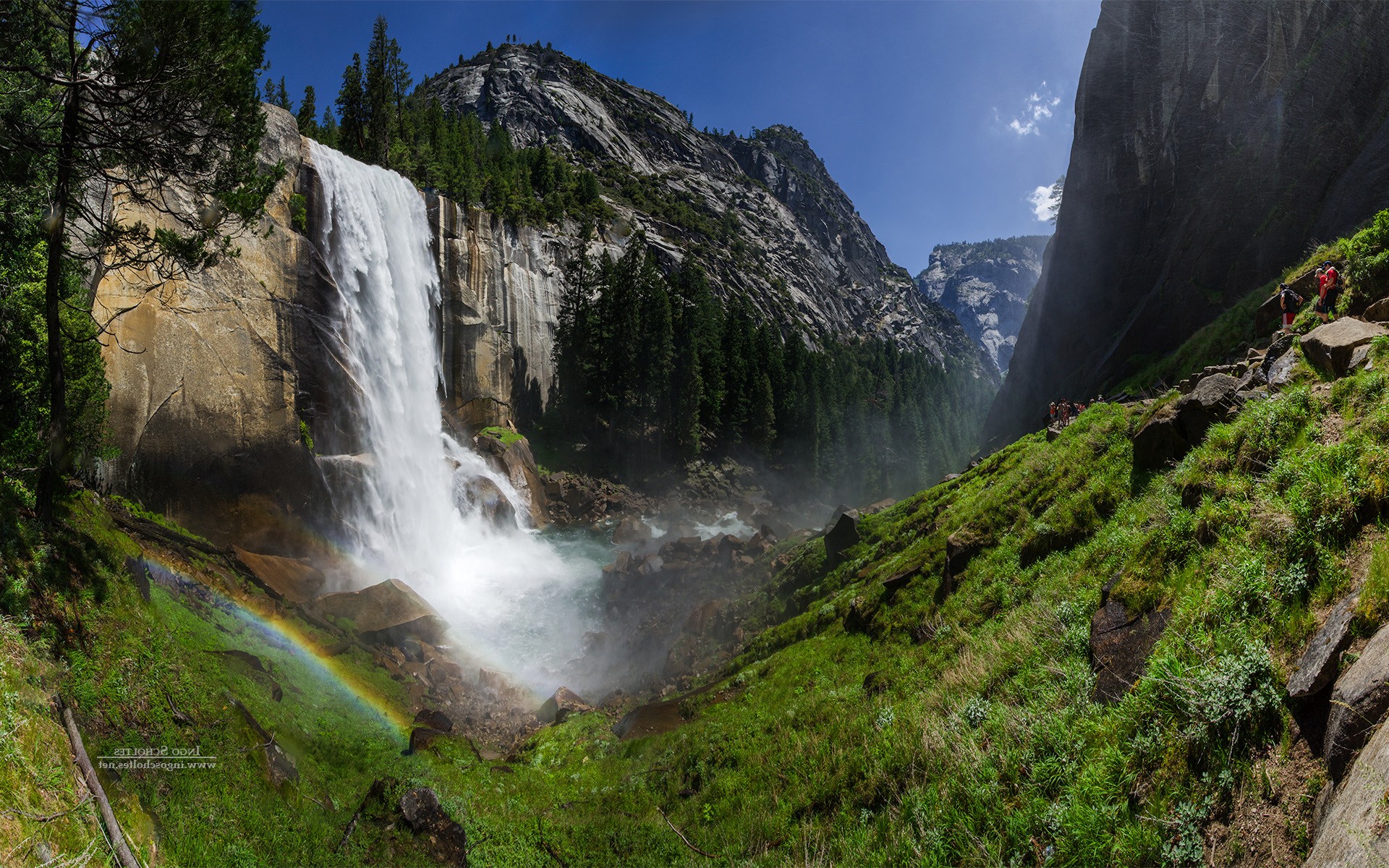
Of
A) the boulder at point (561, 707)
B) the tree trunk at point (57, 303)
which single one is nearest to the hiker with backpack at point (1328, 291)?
the boulder at point (561, 707)

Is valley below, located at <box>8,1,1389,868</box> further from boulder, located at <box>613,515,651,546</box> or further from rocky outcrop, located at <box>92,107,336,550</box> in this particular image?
boulder, located at <box>613,515,651,546</box>

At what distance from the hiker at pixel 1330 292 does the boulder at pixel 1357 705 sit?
12.5m

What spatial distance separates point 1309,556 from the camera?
478cm

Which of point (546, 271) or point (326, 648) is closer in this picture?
point (326, 648)

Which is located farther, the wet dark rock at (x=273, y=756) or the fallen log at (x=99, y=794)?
the wet dark rock at (x=273, y=756)

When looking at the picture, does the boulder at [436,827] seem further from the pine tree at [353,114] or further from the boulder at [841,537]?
the pine tree at [353,114]

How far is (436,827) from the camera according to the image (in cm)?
796

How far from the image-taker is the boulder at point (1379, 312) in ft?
28.8

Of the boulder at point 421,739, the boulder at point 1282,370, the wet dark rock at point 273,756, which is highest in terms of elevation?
the boulder at point 1282,370

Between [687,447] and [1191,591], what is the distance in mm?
48368

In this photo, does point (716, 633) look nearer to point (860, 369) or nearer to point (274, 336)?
point (274, 336)

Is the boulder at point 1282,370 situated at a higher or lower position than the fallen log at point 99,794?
higher

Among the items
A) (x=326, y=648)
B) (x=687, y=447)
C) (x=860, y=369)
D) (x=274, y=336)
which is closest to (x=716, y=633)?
(x=326, y=648)

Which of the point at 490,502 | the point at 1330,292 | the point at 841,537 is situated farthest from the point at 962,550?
the point at 490,502
